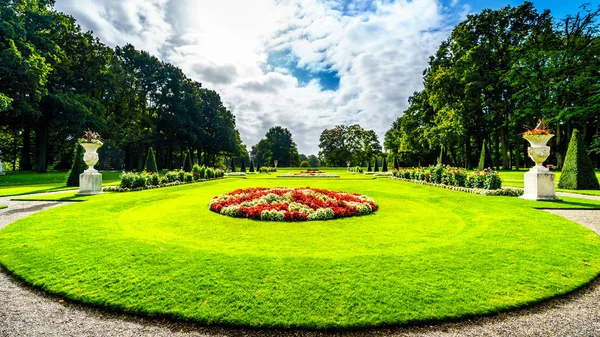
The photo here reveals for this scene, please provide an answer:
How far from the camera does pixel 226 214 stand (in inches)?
392

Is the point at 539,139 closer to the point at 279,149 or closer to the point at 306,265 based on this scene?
the point at 306,265

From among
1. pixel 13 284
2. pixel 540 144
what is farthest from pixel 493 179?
pixel 13 284

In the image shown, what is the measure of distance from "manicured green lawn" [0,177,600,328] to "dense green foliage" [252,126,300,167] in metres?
78.0

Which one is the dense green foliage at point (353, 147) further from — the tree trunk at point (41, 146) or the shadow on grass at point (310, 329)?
the shadow on grass at point (310, 329)

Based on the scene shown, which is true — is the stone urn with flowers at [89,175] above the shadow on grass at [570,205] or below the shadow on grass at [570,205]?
above

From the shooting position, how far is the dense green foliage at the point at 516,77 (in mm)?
31812

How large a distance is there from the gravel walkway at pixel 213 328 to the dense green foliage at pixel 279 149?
8161cm

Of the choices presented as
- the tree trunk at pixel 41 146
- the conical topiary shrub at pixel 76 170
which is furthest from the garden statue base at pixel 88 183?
the tree trunk at pixel 41 146

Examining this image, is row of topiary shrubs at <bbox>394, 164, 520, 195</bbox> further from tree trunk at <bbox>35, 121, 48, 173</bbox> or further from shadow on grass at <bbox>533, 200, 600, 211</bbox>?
tree trunk at <bbox>35, 121, 48, 173</bbox>

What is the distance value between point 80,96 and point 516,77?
49.6 meters

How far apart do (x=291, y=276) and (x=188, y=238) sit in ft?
11.4

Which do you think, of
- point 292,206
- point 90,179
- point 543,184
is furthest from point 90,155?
point 543,184

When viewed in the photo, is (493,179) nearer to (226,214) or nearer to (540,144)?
(540,144)

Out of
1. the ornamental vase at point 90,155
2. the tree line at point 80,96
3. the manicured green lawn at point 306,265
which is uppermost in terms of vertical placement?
the tree line at point 80,96
